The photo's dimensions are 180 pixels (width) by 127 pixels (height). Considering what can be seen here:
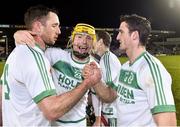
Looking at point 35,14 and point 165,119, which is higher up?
point 35,14

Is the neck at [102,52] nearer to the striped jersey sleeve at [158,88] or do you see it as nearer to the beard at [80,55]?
the beard at [80,55]

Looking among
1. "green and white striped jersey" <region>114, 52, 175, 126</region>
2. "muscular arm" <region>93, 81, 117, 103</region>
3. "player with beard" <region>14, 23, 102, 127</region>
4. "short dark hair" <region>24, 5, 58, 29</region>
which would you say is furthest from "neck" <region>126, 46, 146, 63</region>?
"short dark hair" <region>24, 5, 58, 29</region>

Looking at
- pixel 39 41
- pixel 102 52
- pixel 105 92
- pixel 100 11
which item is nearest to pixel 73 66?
pixel 105 92

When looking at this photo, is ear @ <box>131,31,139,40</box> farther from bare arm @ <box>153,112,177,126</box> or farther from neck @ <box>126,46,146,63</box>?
bare arm @ <box>153,112,177,126</box>

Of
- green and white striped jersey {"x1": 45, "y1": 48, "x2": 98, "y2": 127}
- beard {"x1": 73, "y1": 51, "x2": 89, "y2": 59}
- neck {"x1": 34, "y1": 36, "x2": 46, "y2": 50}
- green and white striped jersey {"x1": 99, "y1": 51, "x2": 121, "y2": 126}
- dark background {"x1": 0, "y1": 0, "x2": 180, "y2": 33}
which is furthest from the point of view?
dark background {"x1": 0, "y1": 0, "x2": 180, "y2": 33}

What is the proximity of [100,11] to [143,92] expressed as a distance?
80.6 meters

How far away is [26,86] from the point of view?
2.90 m

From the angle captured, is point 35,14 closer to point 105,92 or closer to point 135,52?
point 135,52

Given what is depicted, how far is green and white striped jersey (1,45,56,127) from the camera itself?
2.87 metres

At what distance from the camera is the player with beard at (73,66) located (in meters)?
4.12

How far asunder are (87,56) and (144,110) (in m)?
1.35

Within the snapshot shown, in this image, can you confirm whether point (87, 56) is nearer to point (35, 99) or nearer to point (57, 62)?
point (57, 62)

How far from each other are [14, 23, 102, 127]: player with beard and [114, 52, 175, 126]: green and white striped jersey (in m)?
0.66

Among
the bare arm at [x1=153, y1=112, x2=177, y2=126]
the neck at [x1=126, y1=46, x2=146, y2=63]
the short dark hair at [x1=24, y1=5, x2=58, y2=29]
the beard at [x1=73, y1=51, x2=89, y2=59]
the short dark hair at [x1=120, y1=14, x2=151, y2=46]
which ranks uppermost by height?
the short dark hair at [x1=24, y1=5, x2=58, y2=29]
